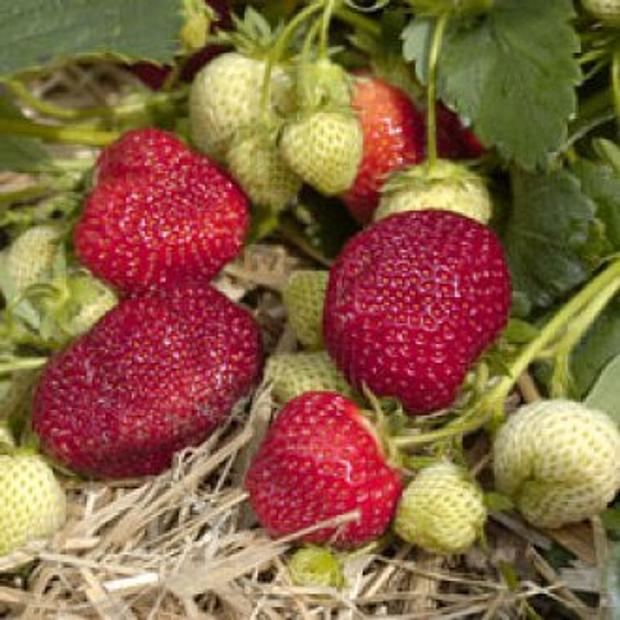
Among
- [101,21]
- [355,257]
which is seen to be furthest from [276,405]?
[101,21]

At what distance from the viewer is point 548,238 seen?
1403 mm

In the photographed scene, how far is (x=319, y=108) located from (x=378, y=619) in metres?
0.46

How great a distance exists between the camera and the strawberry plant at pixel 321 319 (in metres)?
1.22

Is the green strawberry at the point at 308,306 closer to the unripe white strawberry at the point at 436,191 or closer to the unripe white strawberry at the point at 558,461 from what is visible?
the unripe white strawberry at the point at 436,191

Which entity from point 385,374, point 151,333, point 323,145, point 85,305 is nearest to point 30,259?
point 85,305

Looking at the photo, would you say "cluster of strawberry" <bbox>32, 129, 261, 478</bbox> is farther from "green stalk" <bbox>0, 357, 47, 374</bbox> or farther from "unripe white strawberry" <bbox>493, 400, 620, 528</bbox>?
"unripe white strawberry" <bbox>493, 400, 620, 528</bbox>

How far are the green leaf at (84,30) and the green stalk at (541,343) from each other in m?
0.41

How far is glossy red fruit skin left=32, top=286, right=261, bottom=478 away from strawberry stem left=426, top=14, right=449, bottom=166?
23 cm

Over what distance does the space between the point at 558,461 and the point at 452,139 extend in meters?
0.42

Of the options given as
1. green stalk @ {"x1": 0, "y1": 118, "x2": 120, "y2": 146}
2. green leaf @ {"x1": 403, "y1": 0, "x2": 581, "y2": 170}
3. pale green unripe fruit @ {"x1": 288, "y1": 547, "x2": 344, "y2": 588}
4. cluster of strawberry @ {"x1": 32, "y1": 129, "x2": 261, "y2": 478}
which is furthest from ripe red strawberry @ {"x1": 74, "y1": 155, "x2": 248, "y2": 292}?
pale green unripe fruit @ {"x1": 288, "y1": 547, "x2": 344, "y2": 588}

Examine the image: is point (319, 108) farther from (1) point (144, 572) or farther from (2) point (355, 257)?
(1) point (144, 572)

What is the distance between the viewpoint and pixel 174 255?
144 cm

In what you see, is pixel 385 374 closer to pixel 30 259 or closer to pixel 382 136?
pixel 382 136

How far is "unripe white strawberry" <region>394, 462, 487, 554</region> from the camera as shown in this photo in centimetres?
121
